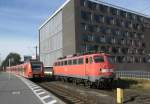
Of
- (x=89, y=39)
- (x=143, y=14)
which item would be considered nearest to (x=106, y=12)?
(x=89, y=39)

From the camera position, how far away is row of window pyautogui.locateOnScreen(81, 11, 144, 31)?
288 ft

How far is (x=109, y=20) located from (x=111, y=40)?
5750 millimetres

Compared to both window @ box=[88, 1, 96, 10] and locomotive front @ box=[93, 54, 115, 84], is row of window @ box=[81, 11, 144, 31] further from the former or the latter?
locomotive front @ box=[93, 54, 115, 84]

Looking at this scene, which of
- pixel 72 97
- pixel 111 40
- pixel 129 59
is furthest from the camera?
pixel 129 59

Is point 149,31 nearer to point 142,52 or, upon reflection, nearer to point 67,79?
point 142,52

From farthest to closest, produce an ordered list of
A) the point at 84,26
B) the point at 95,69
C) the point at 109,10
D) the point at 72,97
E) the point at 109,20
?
1. the point at 109,20
2. the point at 109,10
3. the point at 84,26
4. the point at 95,69
5. the point at 72,97

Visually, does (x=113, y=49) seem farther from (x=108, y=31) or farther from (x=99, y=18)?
(x=99, y=18)

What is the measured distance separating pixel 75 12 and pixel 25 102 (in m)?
69.0

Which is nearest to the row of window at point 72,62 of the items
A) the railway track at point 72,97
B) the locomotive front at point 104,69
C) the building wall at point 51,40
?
the locomotive front at point 104,69

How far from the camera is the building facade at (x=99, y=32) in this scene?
8494 cm

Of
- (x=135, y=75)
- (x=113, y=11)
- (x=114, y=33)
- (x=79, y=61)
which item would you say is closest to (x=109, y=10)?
(x=113, y=11)

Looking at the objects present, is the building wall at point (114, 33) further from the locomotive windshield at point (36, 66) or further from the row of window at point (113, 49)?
the locomotive windshield at point (36, 66)

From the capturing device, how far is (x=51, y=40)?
356 feet

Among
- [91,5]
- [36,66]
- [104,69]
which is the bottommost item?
[104,69]
